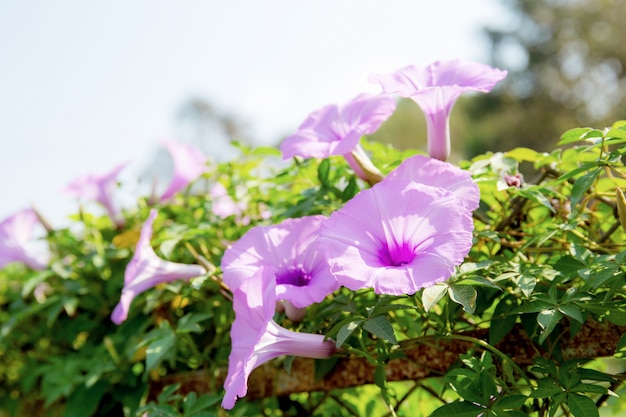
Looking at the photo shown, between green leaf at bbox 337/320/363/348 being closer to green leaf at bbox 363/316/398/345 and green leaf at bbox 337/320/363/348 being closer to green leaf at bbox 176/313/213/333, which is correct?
green leaf at bbox 363/316/398/345

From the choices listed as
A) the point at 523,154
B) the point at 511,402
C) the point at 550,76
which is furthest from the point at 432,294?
the point at 550,76

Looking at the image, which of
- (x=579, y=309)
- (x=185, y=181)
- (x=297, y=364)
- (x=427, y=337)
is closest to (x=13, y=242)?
(x=185, y=181)

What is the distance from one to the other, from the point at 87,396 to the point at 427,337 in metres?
0.75

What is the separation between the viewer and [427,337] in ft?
2.88

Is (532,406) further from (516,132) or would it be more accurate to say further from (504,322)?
(516,132)

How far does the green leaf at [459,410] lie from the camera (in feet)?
2.48

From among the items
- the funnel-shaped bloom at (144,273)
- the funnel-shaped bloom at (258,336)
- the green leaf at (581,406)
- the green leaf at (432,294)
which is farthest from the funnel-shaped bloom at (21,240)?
the green leaf at (581,406)

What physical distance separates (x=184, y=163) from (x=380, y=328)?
0.90 metres

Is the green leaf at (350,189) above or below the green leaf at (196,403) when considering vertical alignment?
above

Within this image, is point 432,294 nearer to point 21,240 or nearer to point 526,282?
point 526,282

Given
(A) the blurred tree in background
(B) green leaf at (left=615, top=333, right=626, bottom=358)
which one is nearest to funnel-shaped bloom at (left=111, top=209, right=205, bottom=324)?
(B) green leaf at (left=615, top=333, right=626, bottom=358)

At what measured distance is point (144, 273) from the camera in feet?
3.75

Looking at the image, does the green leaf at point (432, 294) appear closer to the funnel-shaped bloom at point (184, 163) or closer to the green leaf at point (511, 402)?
the green leaf at point (511, 402)

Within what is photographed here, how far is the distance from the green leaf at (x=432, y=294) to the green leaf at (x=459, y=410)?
11 centimetres
